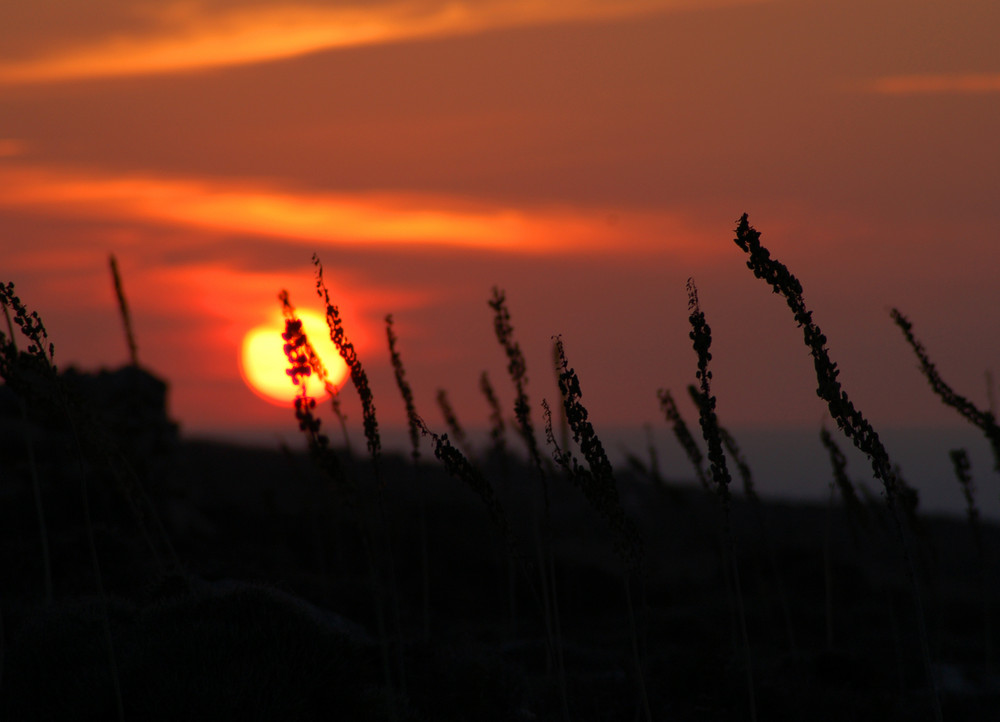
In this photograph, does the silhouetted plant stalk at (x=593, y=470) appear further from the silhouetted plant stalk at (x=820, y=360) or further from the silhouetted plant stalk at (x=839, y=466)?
the silhouetted plant stalk at (x=839, y=466)

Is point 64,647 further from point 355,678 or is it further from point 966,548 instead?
point 966,548

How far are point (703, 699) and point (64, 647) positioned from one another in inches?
292

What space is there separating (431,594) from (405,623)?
6268 mm

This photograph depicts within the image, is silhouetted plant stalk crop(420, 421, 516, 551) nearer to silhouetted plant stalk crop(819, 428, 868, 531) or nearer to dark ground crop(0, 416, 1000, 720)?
dark ground crop(0, 416, 1000, 720)

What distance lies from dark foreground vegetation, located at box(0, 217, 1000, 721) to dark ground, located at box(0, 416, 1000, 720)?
1.8 inches

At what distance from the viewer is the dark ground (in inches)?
379

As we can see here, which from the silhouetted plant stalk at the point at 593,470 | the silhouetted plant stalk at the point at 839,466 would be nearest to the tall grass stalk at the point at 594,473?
the silhouetted plant stalk at the point at 593,470

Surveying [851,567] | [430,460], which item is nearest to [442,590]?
A: [851,567]

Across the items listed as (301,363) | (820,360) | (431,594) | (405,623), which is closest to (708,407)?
(820,360)

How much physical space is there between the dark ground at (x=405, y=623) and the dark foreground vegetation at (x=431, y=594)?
45mm

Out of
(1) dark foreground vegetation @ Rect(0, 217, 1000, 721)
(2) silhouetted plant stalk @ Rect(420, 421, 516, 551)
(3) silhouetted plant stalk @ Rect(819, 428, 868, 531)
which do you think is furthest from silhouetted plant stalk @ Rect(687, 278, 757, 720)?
(3) silhouetted plant stalk @ Rect(819, 428, 868, 531)

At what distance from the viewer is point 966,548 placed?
39625 mm

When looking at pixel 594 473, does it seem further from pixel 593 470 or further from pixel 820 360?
pixel 820 360

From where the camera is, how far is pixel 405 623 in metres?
16.3
